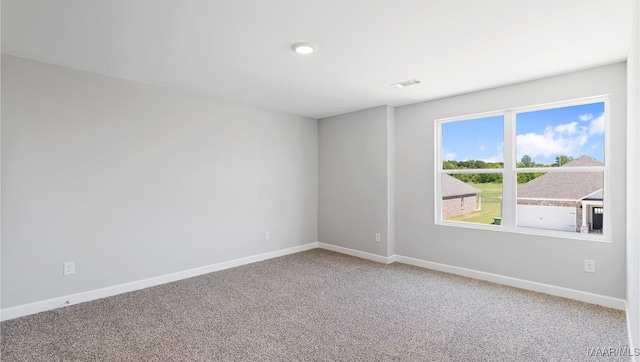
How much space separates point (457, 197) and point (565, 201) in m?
1.16

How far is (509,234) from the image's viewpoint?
3.65 metres

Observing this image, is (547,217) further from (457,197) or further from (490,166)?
(457,197)

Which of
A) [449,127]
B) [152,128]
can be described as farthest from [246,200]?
[449,127]

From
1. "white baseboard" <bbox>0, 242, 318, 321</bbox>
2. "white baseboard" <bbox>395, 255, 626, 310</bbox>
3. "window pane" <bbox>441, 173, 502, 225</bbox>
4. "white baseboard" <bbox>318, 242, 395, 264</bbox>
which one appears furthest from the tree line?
"white baseboard" <bbox>0, 242, 318, 321</bbox>

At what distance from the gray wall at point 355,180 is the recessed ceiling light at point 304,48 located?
219cm

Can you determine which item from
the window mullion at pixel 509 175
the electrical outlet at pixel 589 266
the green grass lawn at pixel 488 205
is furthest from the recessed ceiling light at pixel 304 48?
the electrical outlet at pixel 589 266

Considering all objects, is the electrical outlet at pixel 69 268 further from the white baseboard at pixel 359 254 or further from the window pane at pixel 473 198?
the window pane at pixel 473 198

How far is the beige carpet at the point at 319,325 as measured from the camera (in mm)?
2236

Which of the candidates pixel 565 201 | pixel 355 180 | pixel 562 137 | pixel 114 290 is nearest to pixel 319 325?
pixel 114 290

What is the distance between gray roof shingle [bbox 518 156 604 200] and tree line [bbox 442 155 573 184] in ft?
0.18

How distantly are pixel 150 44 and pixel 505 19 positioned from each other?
2.70 meters

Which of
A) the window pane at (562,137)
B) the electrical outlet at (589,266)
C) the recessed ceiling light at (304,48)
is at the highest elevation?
the recessed ceiling light at (304,48)

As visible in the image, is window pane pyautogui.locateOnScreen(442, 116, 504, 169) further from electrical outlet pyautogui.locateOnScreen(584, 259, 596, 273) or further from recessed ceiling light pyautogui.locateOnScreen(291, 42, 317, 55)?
recessed ceiling light pyautogui.locateOnScreen(291, 42, 317, 55)

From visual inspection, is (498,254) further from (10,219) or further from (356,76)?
(10,219)
